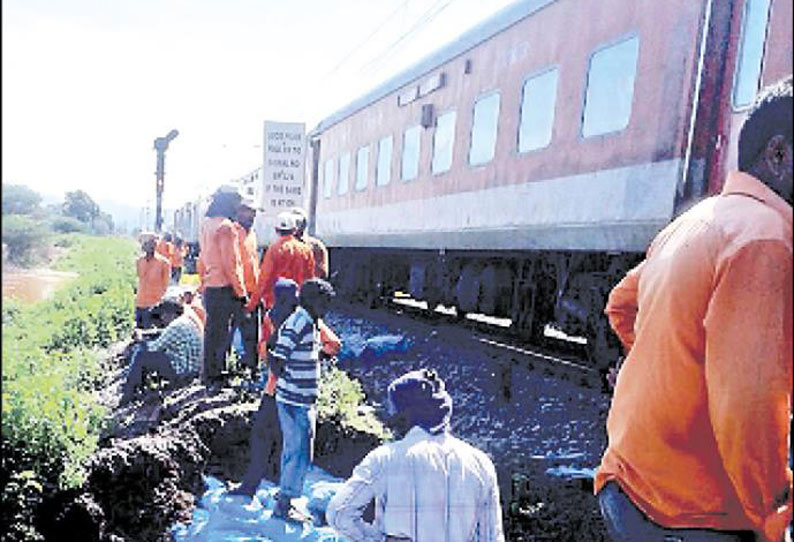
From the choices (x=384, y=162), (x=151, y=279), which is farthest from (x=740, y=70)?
(x=384, y=162)

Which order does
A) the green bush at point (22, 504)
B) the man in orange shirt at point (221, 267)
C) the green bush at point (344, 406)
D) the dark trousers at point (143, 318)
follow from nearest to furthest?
the green bush at point (22, 504), the green bush at point (344, 406), the man in orange shirt at point (221, 267), the dark trousers at point (143, 318)

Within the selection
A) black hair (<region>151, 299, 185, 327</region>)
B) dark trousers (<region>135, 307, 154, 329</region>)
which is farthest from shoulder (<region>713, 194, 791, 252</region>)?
dark trousers (<region>135, 307, 154, 329</region>)

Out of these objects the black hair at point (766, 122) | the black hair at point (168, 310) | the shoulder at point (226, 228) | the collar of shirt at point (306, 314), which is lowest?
the black hair at point (168, 310)

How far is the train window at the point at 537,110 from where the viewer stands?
6.62 meters

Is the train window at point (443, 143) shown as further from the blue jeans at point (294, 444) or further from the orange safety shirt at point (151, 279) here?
the blue jeans at point (294, 444)

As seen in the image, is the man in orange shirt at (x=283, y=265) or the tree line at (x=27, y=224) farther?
the man in orange shirt at (x=283, y=265)

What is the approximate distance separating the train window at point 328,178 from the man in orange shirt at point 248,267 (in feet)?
24.8

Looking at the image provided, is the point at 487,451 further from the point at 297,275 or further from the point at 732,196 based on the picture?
the point at 732,196

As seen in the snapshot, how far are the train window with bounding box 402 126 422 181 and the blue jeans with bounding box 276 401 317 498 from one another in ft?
18.5

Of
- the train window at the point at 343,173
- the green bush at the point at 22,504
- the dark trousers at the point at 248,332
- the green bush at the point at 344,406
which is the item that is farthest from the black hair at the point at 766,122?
the train window at the point at 343,173

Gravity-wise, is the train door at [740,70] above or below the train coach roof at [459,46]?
below

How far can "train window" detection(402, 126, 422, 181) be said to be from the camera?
9.60 metres

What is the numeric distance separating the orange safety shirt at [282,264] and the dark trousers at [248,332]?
0.46 m

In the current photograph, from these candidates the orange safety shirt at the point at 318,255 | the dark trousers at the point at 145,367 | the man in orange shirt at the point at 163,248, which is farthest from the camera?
the man in orange shirt at the point at 163,248
